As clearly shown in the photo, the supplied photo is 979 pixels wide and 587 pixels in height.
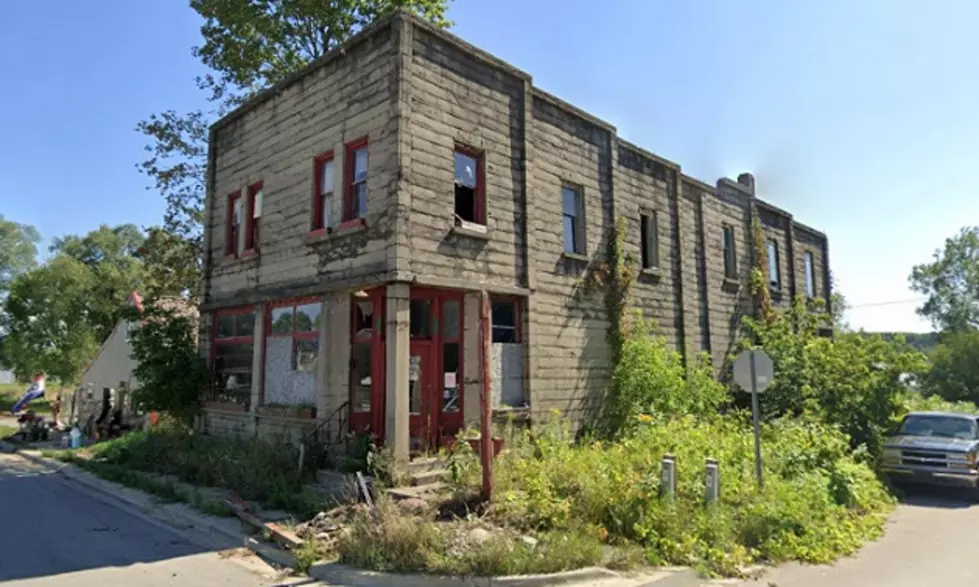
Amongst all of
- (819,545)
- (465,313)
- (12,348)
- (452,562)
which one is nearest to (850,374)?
(819,545)

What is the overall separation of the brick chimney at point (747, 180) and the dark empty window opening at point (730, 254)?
271cm

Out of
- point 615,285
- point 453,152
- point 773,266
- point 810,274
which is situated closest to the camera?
point 453,152

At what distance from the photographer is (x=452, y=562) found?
279 inches

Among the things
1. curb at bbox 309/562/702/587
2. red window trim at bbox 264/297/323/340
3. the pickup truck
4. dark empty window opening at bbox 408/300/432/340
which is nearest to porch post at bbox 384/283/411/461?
dark empty window opening at bbox 408/300/432/340

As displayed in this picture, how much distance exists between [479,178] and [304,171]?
13.2 ft

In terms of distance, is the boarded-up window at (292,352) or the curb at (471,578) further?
the boarded-up window at (292,352)

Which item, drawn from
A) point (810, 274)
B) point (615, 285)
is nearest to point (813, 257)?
point (810, 274)

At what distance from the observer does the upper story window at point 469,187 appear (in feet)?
41.9

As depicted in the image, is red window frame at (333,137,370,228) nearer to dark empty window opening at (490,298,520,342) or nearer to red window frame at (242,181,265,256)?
dark empty window opening at (490,298,520,342)

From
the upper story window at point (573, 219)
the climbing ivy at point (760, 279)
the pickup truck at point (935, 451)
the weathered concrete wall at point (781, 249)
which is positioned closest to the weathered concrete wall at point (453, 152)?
the upper story window at point (573, 219)

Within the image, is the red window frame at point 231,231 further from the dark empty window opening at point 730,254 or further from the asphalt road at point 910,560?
the dark empty window opening at point 730,254

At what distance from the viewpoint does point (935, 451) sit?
43.9ft

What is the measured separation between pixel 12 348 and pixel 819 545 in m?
50.7

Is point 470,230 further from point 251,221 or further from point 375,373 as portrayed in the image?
point 251,221
